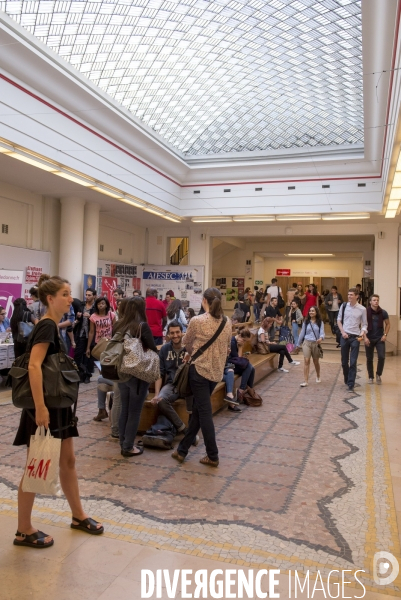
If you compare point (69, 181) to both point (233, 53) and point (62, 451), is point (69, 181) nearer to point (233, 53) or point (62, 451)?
point (233, 53)

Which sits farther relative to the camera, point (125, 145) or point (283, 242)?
point (283, 242)

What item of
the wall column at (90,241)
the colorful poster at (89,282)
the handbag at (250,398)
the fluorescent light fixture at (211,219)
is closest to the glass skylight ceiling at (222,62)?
the fluorescent light fixture at (211,219)

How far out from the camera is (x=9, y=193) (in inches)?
439

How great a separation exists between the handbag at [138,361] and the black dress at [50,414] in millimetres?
1465

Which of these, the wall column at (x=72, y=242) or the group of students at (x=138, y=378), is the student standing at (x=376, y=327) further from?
the wall column at (x=72, y=242)

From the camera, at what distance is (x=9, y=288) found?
1087 centimetres

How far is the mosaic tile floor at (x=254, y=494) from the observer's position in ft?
10.2

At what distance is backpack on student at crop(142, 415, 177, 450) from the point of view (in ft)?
16.6

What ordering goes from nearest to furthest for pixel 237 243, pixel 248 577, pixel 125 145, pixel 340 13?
pixel 248 577 < pixel 340 13 < pixel 125 145 < pixel 237 243

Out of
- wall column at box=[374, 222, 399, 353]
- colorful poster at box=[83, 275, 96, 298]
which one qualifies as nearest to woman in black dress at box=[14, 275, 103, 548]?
colorful poster at box=[83, 275, 96, 298]

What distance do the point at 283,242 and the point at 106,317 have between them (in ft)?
49.1

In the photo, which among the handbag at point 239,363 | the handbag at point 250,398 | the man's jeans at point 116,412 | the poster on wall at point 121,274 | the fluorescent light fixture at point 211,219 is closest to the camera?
the man's jeans at point 116,412

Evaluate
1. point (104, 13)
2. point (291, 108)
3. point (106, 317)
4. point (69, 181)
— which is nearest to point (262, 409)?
point (106, 317)

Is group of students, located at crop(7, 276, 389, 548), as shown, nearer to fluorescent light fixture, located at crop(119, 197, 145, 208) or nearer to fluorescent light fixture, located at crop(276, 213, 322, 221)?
fluorescent light fixture, located at crop(119, 197, 145, 208)
